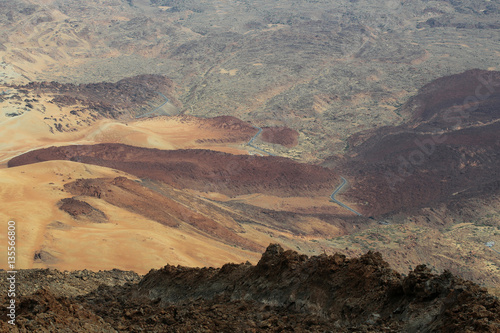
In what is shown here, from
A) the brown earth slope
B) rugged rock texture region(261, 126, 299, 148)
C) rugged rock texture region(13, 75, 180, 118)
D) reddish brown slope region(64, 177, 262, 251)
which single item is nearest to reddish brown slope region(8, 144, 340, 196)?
the brown earth slope

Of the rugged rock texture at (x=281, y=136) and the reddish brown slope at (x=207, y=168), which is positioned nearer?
the reddish brown slope at (x=207, y=168)

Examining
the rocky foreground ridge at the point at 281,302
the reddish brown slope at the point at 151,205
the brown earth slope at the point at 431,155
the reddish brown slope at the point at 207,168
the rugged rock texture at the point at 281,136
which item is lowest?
the rugged rock texture at the point at 281,136

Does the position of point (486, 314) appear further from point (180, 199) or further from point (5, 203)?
point (180, 199)

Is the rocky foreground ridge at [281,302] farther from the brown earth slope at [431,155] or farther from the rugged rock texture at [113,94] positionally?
the rugged rock texture at [113,94]

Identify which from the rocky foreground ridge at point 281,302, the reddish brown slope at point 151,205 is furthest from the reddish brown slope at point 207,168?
the rocky foreground ridge at point 281,302

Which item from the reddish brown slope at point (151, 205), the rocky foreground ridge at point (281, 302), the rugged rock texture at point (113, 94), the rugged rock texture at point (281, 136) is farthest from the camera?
the rugged rock texture at point (113, 94)

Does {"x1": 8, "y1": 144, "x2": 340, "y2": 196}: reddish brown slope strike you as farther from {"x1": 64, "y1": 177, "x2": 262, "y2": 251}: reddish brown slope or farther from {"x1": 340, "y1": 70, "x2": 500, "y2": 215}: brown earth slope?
{"x1": 64, "y1": 177, "x2": 262, "y2": 251}: reddish brown slope

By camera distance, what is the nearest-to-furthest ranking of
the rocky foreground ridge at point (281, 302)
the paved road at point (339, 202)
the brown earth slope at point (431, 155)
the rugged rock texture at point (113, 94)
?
the rocky foreground ridge at point (281, 302) → the paved road at point (339, 202) → the brown earth slope at point (431, 155) → the rugged rock texture at point (113, 94)

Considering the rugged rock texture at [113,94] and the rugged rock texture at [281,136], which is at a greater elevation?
the rugged rock texture at [113,94]

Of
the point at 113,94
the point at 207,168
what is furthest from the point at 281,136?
the point at 113,94
